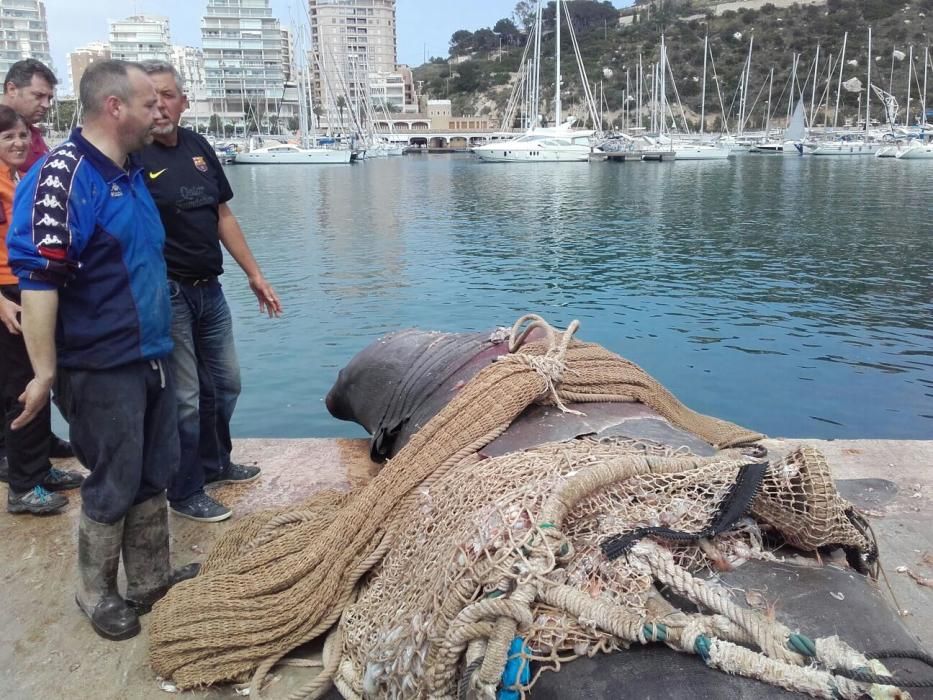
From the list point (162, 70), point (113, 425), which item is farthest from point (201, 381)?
point (162, 70)

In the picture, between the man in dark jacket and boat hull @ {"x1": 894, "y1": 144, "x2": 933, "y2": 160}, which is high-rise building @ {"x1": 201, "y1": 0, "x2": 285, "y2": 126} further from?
the man in dark jacket

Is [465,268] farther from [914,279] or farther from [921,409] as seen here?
[921,409]

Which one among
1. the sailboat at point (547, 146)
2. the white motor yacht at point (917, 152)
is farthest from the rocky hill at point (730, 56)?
the sailboat at point (547, 146)

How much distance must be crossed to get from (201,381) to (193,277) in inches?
24.1

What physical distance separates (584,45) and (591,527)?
455ft

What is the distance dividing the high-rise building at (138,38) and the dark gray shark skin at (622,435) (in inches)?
5650

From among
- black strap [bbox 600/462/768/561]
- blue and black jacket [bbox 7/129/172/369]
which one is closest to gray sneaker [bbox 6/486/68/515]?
blue and black jacket [bbox 7/129/172/369]

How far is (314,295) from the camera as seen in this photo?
15961mm

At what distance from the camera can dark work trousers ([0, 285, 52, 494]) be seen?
4152mm

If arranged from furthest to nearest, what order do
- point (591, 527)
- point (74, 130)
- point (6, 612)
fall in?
point (6, 612), point (74, 130), point (591, 527)

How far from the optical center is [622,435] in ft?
10.3

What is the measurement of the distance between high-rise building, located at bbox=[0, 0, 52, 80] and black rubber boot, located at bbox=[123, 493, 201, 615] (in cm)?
16596

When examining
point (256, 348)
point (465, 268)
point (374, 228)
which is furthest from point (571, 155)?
point (256, 348)

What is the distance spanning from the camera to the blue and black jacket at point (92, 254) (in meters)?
2.78
